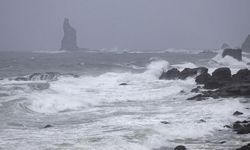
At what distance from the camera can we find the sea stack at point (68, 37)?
161 metres

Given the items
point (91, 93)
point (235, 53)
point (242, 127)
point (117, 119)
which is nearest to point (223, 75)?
point (91, 93)

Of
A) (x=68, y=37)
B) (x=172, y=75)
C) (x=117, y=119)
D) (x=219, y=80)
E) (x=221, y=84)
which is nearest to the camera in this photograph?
(x=117, y=119)

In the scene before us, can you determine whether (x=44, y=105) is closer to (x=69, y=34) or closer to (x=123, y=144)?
(x=123, y=144)

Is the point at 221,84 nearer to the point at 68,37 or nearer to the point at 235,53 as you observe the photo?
the point at 235,53

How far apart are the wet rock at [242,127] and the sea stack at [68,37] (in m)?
144

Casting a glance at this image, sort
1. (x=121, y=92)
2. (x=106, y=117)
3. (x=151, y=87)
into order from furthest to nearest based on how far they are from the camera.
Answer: (x=151, y=87) → (x=121, y=92) → (x=106, y=117)

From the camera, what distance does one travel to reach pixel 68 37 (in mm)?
161875

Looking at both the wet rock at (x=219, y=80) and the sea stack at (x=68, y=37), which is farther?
the sea stack at (x=68, y=37)

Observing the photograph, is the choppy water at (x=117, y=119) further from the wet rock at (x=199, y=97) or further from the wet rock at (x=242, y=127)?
the wet rock at (x=199, y=97)

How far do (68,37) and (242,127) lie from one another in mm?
147103

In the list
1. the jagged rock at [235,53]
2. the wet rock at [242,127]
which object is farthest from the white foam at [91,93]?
the jagged rock at [235,53]

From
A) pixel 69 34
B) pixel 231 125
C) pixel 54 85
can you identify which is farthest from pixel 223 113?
pixel 69 34

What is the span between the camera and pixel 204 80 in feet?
120

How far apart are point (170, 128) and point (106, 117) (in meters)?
4.96
